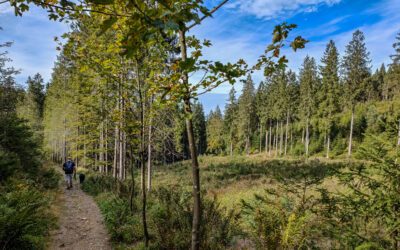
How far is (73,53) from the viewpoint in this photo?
4.32m

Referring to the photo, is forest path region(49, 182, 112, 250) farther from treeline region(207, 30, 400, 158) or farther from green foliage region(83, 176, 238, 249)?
treeline region(207, 30, 400, 158)

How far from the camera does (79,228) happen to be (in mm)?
7996

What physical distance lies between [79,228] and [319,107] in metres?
45.4

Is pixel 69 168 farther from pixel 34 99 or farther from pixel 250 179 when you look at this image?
pixel 34 99

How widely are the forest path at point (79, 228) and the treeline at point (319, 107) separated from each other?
25.8 m

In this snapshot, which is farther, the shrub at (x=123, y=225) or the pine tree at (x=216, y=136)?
the pine tree at (x=216, y=136)

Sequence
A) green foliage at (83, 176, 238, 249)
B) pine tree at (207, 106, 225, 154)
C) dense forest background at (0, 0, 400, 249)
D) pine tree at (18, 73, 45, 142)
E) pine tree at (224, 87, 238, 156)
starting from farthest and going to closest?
1. pine tree at (207, 106, 225, 154)
2. pine tree at (224, 87, 238, 156)
3. pine tree at (18, 73, 45, 142)
4. green foliage at (83, 176, 238, 249)
5. dense forest background at (0, 0, 400, 249)

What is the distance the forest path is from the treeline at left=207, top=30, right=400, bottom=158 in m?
25.8

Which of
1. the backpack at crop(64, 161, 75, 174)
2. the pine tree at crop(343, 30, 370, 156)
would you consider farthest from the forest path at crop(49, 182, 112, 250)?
the pine tree at crop(343, 30, 370, 156)

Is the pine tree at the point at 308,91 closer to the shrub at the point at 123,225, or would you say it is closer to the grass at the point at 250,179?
the grass at the point at 250,179

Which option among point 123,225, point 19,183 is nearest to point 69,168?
point 19,183

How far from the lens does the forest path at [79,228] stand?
21.6ft

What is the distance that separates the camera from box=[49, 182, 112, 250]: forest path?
21.6 feet

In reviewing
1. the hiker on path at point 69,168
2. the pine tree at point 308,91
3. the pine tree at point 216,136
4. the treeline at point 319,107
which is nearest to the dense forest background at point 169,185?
the hiker on path at point 69,168
